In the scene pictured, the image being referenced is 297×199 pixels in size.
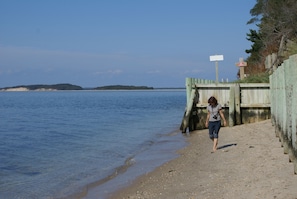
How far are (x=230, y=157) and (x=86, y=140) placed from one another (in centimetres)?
1174

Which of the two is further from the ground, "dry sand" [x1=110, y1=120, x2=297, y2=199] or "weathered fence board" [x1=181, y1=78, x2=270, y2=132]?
"weathered fence board" [x1=181, y1=78, x2=270, y2=132]

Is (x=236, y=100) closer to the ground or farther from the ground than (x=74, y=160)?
farther from the ground

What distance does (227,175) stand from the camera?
31.8 feet

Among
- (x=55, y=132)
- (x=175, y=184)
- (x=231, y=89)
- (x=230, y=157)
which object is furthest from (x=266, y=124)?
(x=55, y=132)

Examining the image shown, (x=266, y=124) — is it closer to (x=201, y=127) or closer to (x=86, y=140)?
(x=201, y=127)

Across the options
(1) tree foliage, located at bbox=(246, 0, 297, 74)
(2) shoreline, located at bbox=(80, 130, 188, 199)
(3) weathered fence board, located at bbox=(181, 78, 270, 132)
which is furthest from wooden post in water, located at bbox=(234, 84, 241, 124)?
(1) tree foliage, located at bbox=(246, 0, 297, 74)

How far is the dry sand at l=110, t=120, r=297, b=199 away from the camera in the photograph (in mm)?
7961

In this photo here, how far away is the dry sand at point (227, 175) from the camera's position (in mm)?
7961

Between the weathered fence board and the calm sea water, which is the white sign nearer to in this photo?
the weathered fence board

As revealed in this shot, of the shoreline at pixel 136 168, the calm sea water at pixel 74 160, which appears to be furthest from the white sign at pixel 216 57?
the shoreline at pixel 136 168

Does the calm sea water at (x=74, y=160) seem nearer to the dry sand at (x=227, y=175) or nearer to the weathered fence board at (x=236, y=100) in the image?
the dry sand at (x=227, y=175)

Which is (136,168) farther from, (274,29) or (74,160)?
(274,29)

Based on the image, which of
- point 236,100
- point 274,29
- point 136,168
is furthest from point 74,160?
point 274,29

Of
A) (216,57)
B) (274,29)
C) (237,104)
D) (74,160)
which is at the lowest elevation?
(74,160)
